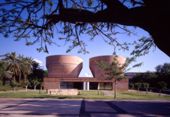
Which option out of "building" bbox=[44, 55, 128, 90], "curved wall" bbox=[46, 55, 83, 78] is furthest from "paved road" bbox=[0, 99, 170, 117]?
"curved wall" bbox=[46, 55, 83, 78]

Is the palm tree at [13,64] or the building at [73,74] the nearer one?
the palm tree at [13,64]

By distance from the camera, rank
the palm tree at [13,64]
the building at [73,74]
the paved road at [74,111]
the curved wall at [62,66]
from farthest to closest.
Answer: the curved wall at [62,66]
the building at [73,74]
the palm tree at [13,64]
the paved road at [74,111]

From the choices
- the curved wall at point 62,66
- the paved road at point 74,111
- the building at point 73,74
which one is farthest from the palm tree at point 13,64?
the paved road at point 74,111

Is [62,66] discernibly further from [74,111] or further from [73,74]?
[74,111]

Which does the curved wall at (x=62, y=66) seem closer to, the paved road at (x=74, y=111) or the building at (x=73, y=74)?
the building at (x=73, y=74)

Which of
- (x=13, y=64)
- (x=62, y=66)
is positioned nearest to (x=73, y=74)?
(x=62, y=66)

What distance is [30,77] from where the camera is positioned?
65.5m

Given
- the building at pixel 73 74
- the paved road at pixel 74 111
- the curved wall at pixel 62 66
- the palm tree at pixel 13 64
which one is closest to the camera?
the paved road at pixel 74 111

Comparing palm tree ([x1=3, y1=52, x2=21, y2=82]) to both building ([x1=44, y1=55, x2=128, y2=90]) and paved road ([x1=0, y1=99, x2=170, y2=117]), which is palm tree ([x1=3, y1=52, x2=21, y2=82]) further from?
paved road ([x1=0, y1=99, x2=170, y2=117])

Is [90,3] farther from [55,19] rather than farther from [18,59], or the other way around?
[18,59]

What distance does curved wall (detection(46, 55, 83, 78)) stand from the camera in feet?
209

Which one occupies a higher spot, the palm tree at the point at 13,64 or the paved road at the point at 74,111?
the palm tree at the point at 13,64

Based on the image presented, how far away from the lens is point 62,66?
2501 inches

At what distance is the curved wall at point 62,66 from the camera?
6356 centimetres
